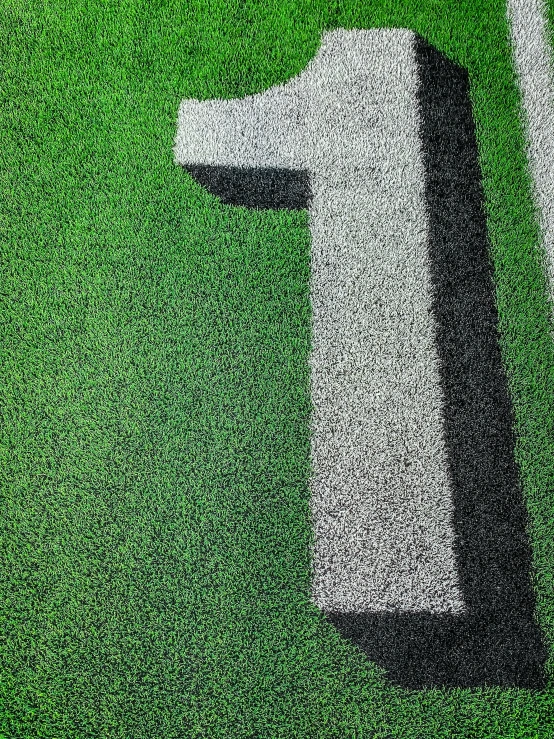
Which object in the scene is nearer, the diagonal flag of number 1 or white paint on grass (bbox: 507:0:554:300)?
the diagonal flag of number 1

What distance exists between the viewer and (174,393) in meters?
1.12

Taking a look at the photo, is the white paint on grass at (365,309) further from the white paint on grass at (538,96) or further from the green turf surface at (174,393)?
the white paint on grass at (538,96)

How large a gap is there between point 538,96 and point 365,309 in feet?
2.21

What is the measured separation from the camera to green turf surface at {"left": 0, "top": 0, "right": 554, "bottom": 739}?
0.98m

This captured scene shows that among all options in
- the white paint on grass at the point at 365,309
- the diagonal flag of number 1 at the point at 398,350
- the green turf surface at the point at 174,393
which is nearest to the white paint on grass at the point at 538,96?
the green turf surface at the point at 174,393

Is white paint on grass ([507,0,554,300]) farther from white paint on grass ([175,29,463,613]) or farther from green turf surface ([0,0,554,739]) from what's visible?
white paint on grass ([175,29,463,613])

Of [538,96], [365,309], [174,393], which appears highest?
[538,96]

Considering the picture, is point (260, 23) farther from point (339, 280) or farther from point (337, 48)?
point (339, 280)

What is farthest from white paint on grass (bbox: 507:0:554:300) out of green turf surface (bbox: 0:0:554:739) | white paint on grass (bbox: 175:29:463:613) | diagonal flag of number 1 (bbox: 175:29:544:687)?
white paint on grass (bbox: 175:29:463:613)

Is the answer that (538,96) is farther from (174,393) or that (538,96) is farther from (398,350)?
(174,393)

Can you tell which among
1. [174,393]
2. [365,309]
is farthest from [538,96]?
[174,393]

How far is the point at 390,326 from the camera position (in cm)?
117

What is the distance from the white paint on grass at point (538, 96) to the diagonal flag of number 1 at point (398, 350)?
137 mm

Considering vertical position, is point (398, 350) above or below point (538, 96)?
below
